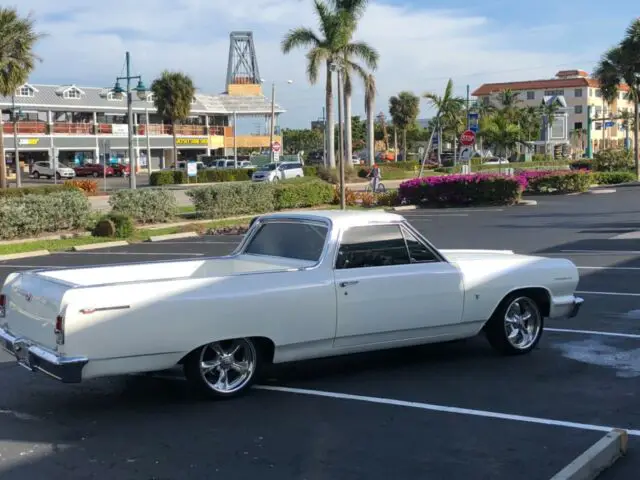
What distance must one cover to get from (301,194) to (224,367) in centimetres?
2323

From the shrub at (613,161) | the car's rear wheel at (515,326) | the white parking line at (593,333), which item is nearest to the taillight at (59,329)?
the car's rear wheel at (515,326)

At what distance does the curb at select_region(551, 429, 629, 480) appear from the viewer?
455 cm

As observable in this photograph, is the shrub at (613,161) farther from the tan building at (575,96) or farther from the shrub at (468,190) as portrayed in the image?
the tan building at (575,96)

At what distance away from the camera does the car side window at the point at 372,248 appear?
7.00 m

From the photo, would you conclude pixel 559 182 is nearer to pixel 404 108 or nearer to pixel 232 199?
pixel 232 199

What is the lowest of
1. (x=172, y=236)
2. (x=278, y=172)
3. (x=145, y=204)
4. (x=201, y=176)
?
(x=172, y=236)

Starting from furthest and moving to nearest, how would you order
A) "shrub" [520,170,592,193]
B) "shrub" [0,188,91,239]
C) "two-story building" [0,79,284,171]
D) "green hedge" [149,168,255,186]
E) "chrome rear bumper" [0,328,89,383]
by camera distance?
1. "two-story building" [0,79,284,171]
2. "green hedge" [149,168,255,186]
3. "shrub" [520,170,592,193]
4. "shrub" [0,188,91,239]
5. "chrome rear bumper" [0,328,89,383]

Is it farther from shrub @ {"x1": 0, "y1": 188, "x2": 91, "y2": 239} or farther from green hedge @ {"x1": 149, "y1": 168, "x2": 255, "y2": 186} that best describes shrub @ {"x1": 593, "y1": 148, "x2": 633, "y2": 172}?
shrub @ {"x1": 0, "y1": 188, "x2": 91, "y2": 239}

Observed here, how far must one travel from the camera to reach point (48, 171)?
6306 cm

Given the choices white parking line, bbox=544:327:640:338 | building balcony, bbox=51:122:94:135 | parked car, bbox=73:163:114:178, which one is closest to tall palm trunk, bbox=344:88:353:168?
parked car, bbox=73:163:114:178

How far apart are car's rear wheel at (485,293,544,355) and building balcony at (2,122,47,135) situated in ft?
210

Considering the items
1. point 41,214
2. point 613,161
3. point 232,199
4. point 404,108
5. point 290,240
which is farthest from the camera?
point 404,108

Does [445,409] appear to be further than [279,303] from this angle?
No

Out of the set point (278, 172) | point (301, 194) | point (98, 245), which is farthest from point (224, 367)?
point (278, 172)
